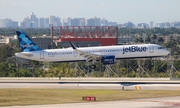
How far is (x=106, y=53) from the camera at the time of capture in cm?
8381

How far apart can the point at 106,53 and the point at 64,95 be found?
2603cm

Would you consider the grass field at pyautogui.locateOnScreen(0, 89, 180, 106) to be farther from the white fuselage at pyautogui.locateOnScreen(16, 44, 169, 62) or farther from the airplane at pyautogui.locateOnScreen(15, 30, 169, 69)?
the white fuselage at pyautogui.locateOnScreen(16, 44, 169, 62)

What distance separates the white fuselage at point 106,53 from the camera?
275ft

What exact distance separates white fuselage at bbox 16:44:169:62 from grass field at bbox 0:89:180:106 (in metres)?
19.7

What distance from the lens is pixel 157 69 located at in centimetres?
10906

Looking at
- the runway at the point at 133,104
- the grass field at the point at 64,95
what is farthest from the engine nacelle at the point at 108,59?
the runway at the point at 133,104

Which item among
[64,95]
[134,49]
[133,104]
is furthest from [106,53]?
[133,104]

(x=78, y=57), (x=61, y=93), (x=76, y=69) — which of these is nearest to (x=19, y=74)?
(x=76, y=69)

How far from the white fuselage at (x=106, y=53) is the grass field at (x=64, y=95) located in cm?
1966

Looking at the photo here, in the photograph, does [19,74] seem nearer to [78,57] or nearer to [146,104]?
[78,57]

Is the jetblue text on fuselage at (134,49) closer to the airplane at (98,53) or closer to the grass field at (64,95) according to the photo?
the airplane at (98,53)

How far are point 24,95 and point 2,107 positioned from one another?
31.8 feet

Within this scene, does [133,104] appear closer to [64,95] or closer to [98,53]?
[64,95]

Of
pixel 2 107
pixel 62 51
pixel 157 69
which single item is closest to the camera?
pixel 2 107
